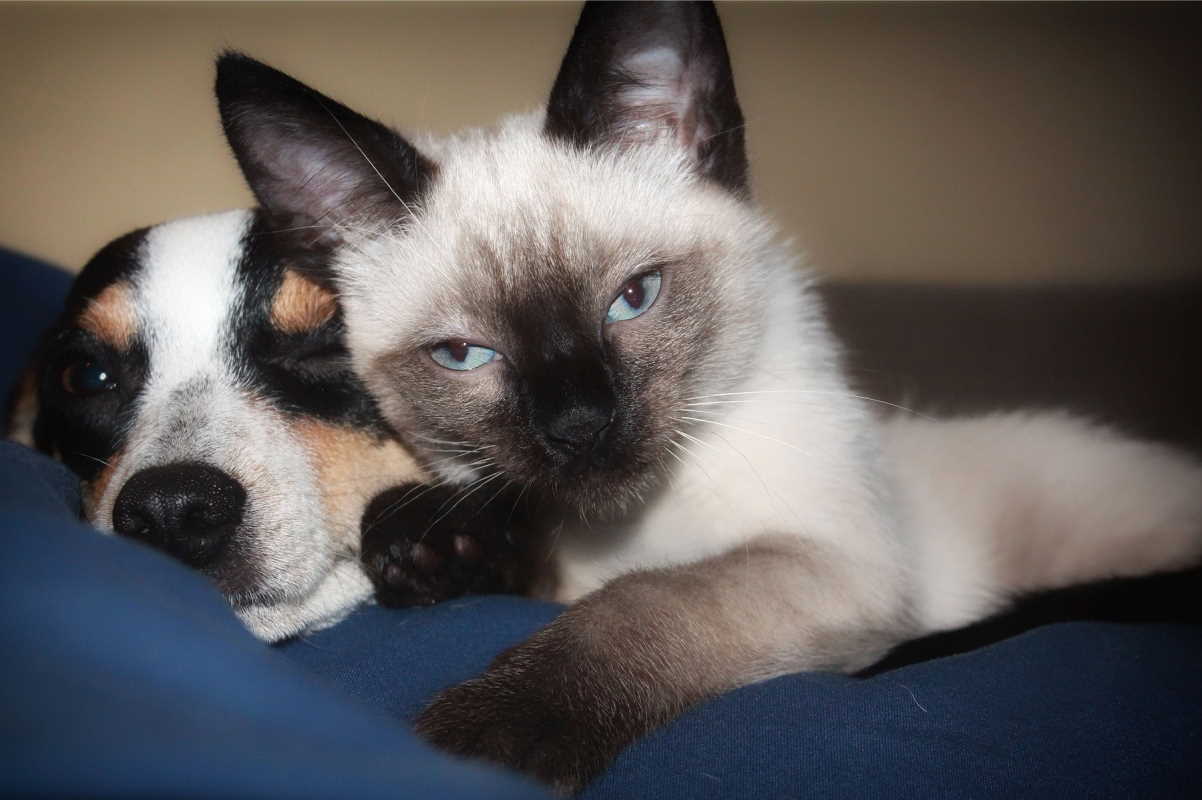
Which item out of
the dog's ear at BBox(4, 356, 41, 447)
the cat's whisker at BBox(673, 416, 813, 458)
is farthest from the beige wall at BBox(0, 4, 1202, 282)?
the cat's whisker at BBox(673, 416, 813, 458)

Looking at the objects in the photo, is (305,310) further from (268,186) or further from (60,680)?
(60,680)

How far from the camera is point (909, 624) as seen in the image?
Answer: 1.26 meters

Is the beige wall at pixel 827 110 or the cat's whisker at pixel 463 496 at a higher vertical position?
the beige wall at pixel 827 110

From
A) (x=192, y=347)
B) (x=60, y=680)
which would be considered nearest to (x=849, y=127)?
(x=192, y=347)

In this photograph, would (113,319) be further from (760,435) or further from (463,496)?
(760,435)

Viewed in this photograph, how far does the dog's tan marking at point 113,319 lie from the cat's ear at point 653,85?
2.13 feet

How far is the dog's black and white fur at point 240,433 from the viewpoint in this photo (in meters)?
1.04

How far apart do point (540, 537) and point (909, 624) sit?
0.56 meters

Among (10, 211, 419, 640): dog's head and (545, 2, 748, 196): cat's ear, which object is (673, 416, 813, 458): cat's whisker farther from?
(10, 211, 419, 640): dog's head

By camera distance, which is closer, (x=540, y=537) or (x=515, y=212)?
(x=515, y=212)

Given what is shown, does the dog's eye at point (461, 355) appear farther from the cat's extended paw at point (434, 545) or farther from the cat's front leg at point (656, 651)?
the cat's front leg at point (656, 651)

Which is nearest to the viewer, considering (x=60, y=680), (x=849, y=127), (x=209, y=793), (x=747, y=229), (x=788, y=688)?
(x=209, y=793)

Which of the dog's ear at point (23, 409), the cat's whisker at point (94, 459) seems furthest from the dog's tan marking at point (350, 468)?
the dog's ear at point (23, 409)

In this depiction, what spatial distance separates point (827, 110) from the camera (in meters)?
2.32
